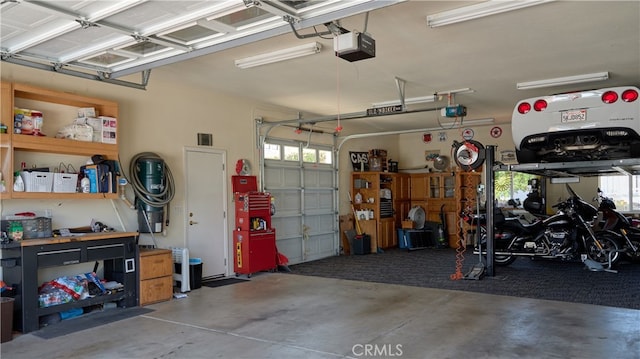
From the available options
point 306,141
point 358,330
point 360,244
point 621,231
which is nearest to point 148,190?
point 358,330

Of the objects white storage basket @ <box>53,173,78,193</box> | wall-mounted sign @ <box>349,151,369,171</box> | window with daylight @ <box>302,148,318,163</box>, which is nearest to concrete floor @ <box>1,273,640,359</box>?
white storage basket @ <box>53,173,78,193</box>

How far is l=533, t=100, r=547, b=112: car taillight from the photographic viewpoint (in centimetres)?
554

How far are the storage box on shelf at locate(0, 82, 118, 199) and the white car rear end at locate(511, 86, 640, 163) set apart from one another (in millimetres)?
5081

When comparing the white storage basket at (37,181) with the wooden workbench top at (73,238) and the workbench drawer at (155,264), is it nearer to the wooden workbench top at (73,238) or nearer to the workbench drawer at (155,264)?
the wooden workbench top at (73,238)

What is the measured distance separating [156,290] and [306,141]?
15.6ft

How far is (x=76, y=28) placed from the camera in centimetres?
377

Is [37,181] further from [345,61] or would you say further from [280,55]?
[345,61]

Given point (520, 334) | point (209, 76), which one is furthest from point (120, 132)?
point (520, 334)

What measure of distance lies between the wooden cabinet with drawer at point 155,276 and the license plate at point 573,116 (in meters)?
5.07

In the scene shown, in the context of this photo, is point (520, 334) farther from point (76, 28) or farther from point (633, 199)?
point (633, 199)

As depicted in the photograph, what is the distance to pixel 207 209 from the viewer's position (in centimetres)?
744

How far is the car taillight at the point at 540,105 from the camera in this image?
218 inches

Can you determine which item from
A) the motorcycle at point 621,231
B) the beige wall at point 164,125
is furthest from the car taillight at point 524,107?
the beige wall at point 164,125

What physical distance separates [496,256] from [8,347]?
23.3 ft
